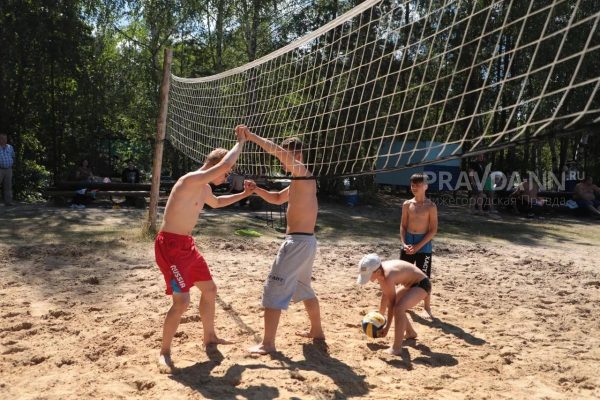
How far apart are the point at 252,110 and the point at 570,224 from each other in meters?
9.03

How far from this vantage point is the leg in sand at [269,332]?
3.77 m

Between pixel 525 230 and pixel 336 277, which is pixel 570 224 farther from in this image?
pixel 336 277

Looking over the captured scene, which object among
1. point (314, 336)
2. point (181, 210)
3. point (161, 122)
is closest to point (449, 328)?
point (314, 336)

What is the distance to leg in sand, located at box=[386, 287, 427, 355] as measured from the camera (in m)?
3.98

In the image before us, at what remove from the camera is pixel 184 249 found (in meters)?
3.64

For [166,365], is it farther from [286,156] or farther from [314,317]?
[286,156]

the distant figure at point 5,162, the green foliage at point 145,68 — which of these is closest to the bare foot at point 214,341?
the green foliage at point 145,68

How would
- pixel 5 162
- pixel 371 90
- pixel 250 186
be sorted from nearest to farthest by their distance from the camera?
1. pixel 250 186
2. pixel 371 90
3. pixel 5 162

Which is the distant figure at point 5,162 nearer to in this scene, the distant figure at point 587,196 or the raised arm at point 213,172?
the raised arm at point 213,172

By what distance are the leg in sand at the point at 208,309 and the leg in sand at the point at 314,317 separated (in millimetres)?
642

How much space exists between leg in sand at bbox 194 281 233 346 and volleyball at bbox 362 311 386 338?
106 cm

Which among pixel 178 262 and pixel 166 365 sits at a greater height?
pixel 178 262

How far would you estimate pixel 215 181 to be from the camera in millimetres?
3775

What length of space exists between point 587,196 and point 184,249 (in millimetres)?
14219
